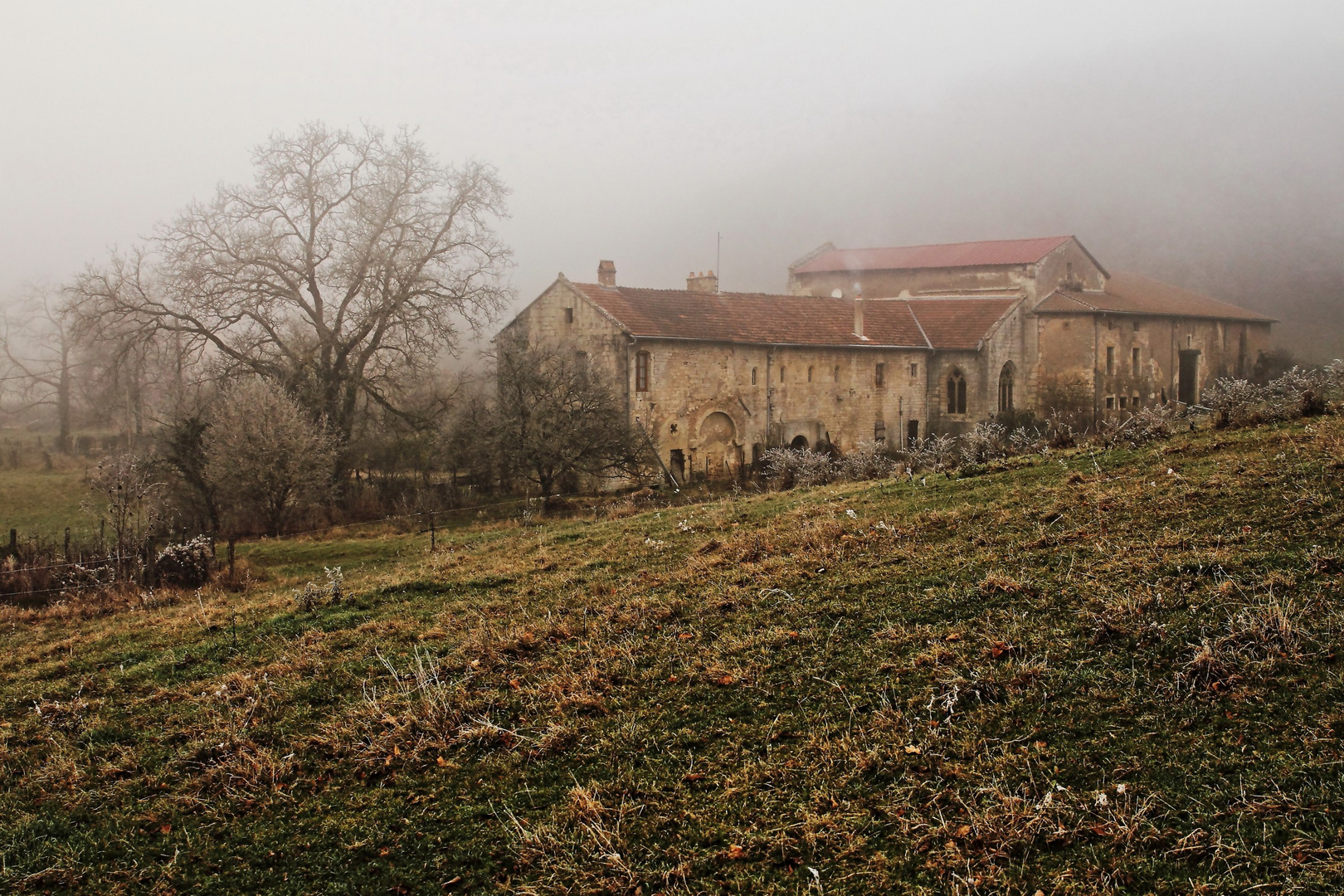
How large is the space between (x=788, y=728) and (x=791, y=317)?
32762 mm

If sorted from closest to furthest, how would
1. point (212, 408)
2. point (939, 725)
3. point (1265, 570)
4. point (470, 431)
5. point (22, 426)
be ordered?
point (939, 725)
point (1265, 570)
point (212, 408)
point (470, 431)
point (22, 426)

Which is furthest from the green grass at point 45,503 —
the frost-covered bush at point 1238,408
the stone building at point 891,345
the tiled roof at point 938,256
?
the tiled roof at point 938,256

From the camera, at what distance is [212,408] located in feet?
83.0

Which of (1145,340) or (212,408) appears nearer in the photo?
(212,408)

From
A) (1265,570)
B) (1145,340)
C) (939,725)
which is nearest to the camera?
(939,725)

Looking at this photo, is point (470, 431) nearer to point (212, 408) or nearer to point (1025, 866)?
point (212, 408)

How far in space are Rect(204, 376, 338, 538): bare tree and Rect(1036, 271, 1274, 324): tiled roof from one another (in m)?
32.4

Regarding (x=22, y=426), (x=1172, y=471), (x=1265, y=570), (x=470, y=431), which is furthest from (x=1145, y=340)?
(x=22, y=426)

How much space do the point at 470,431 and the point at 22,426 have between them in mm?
39692

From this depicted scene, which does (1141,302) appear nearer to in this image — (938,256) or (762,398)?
(938,256)

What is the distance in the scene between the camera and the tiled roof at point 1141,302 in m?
42.0

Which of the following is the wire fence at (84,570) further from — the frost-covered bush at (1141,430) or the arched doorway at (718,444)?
the arched doorway at (718,444)

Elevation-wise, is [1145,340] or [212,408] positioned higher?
[1145,340]

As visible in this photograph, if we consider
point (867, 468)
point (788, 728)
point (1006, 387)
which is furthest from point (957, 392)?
point (788, 728)
